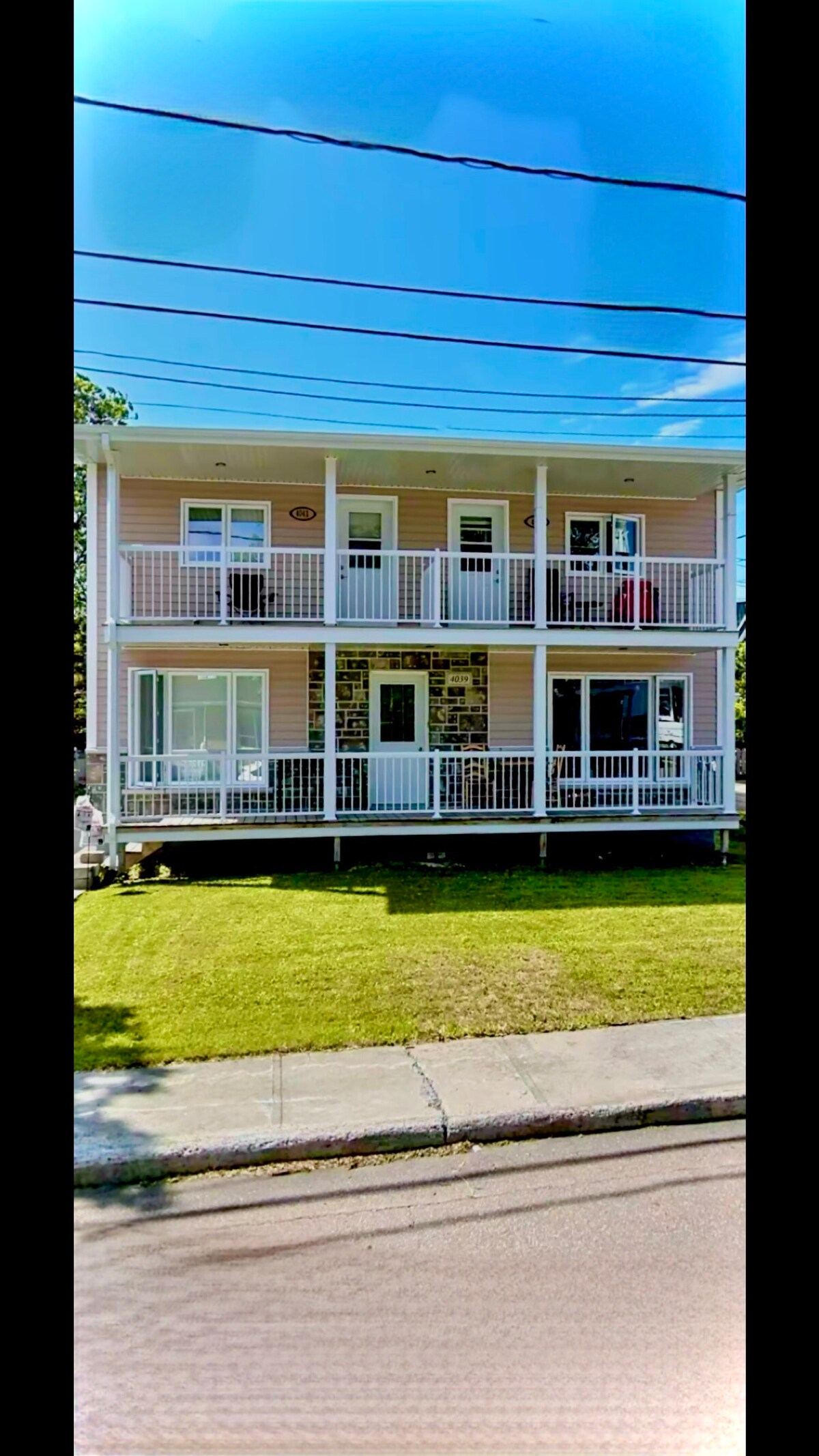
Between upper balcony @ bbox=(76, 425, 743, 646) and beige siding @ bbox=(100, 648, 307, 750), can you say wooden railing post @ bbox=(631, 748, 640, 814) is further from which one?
beige siding @ bbox=(100, 648, 307, 750)

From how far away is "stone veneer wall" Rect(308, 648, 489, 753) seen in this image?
34.6 feet

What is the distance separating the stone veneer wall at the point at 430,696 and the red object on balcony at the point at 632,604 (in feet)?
6.36

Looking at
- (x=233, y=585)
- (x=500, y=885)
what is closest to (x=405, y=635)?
(x=233, y=585)

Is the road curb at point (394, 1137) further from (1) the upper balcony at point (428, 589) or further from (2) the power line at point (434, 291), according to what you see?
(1) the upper balcony at point (428, 589)

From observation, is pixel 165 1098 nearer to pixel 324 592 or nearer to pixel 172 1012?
pixel 172 1012

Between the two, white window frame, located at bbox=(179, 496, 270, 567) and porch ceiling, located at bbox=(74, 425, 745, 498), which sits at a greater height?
porch ceiling, located at bbox=(74, 425, 745, 498)

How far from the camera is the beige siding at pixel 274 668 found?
10.1 metres

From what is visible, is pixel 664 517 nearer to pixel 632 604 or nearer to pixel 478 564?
pixel 632 604

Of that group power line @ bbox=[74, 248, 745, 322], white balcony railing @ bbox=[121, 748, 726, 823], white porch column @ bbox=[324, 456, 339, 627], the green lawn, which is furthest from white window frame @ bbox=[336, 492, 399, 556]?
power line @ bbox=[74, 248, 745, 322]

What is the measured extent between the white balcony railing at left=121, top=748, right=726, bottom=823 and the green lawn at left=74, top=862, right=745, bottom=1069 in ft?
4.37

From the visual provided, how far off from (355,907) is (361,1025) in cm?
294

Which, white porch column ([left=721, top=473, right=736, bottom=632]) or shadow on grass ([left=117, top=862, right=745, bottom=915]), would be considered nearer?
shadow on grass ([left=117, top=862, right=745, bottom=915])

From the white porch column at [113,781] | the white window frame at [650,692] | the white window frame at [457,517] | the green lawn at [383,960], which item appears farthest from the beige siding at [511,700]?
the white porch column at [113,781]
